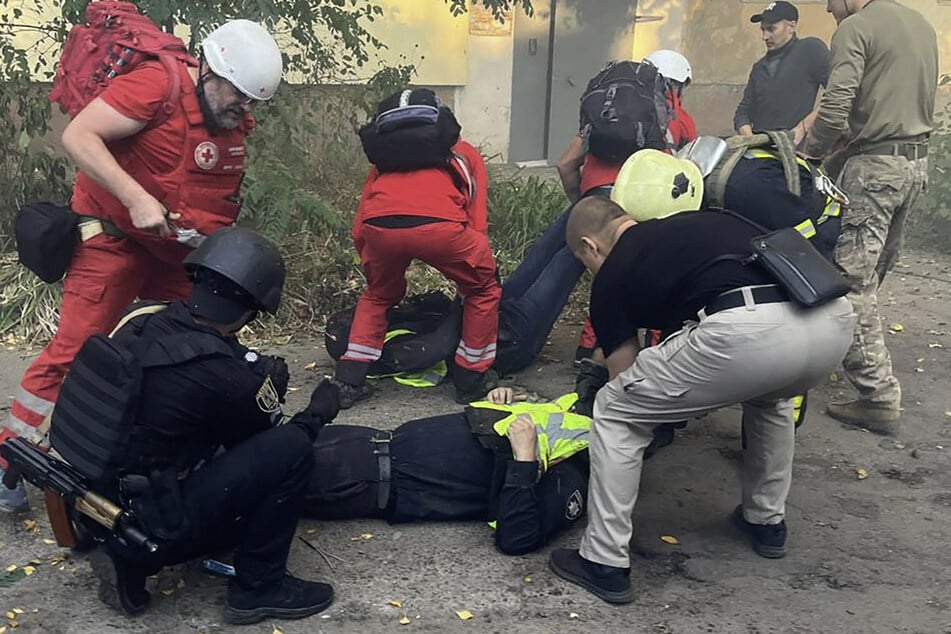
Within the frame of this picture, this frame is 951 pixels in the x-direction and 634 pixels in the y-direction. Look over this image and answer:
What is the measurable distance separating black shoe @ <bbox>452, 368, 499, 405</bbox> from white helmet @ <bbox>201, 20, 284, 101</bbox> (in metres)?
1.74

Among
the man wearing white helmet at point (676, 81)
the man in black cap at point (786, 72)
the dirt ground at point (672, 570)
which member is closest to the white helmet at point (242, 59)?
the dirt ground at point (672, 570)

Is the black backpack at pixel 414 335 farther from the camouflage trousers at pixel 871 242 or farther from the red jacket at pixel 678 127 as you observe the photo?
the camouflage trousers at pixel 871 242

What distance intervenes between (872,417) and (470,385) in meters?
1.94

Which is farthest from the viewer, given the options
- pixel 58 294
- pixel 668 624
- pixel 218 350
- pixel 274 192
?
pixel 274 192

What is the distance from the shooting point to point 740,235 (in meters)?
2.89

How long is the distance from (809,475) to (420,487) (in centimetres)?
173

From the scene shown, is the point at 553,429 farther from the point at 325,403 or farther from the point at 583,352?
the point at 583,352

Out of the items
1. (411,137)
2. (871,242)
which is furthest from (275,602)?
(871,242)

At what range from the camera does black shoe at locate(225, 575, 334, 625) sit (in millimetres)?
2785

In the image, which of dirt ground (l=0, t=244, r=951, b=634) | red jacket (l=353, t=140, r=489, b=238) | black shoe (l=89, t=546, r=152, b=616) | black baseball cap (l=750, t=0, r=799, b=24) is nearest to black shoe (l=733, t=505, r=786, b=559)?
dirt ground (l=0, t=244, r=951, b=634)

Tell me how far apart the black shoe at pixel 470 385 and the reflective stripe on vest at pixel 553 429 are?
92 cm

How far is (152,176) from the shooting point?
3.33m

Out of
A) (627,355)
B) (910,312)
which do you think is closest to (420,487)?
(627,355)

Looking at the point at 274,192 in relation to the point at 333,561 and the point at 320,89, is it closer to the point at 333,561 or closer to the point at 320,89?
the point at 320,89
